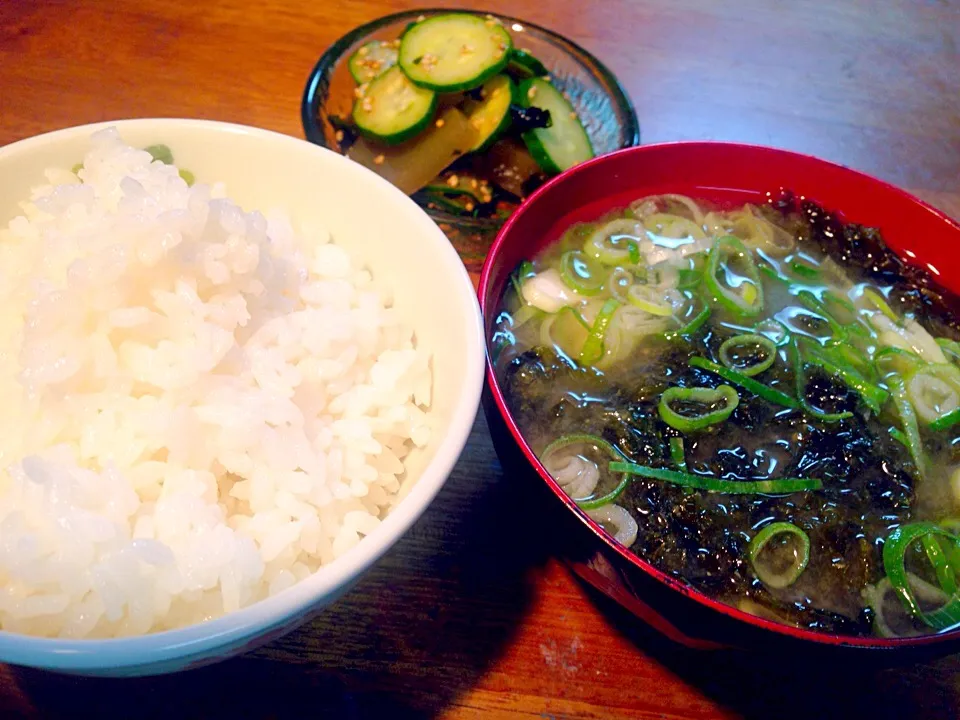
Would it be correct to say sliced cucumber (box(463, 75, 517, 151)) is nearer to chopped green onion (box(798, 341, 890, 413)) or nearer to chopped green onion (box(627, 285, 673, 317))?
chopped green onion (box(627, 285, 673, 317))

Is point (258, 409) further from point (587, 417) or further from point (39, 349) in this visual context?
point (587, 417)

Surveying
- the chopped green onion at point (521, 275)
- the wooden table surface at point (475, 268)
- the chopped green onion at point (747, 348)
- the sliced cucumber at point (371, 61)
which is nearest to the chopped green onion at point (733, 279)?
the chopped green onion at point (747, 348)

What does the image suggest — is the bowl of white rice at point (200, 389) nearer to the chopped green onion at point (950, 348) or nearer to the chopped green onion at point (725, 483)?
the chopped green onion at point (725, 483)

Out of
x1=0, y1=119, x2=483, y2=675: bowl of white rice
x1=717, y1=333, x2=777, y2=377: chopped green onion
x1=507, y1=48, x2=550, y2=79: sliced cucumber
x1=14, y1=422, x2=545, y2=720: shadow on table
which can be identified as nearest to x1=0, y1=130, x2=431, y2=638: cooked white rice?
x1=0, y1=119, x2=483, y2=675: bowl of white rice

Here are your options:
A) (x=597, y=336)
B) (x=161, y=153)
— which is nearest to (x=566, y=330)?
(x=597, y=336)

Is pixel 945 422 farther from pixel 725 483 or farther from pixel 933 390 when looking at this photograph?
pixel 725 483

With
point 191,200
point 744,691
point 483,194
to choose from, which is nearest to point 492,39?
point 483,194
